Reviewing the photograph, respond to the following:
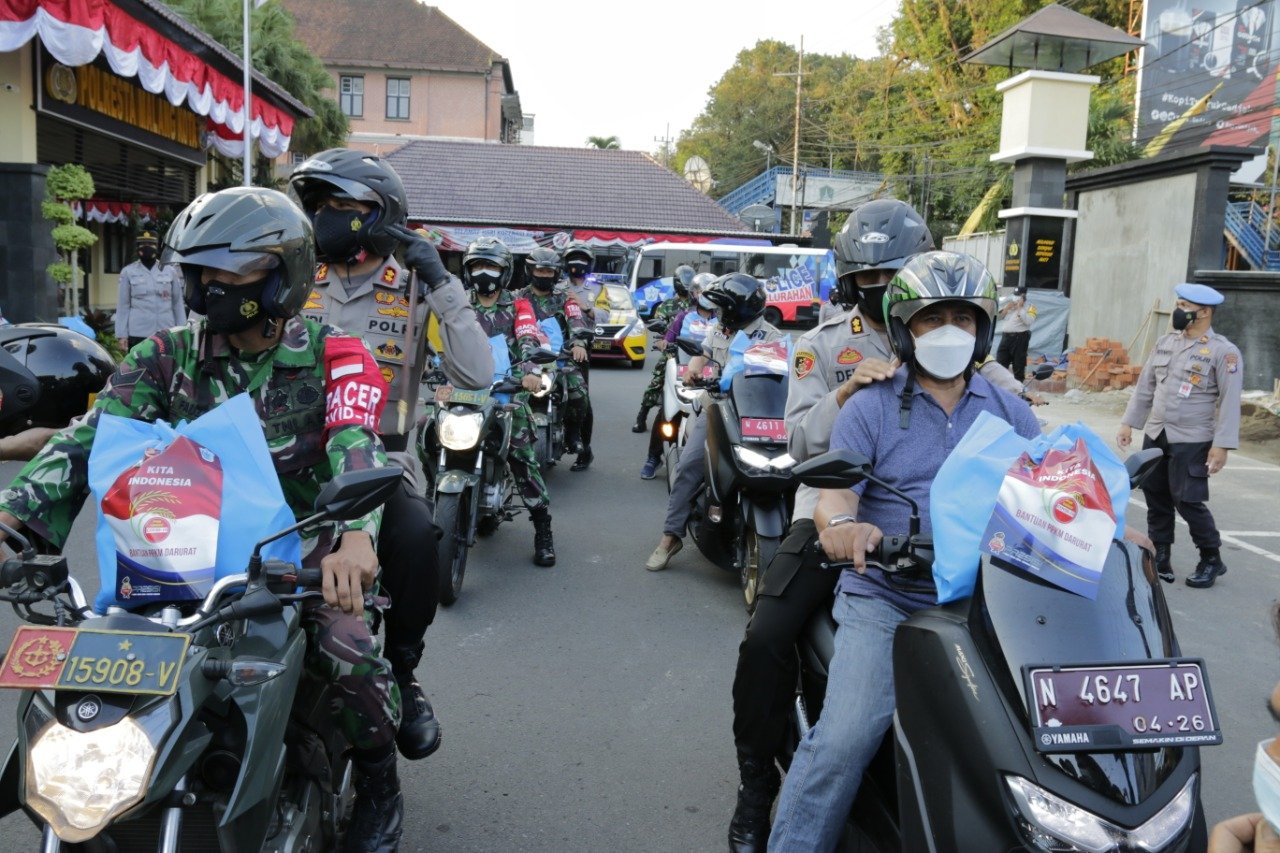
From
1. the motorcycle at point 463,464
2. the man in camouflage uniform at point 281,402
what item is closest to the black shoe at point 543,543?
the motorcycle at point 463,464

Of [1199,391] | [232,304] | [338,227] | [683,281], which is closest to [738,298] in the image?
[1199,391]

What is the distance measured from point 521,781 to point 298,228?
2.18 meters

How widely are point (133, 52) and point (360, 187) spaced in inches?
398

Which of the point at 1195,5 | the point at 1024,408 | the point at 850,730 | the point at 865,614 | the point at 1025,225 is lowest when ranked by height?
the point at 850,730

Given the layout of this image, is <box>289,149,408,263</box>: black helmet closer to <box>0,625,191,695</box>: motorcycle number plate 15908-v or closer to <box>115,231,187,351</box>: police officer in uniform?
<box>0,625,191,695</box>: motorcycle number plate 15908-v

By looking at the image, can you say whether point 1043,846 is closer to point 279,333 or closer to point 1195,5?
point 279,333

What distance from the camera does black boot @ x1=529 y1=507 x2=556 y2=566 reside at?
7.04 meters

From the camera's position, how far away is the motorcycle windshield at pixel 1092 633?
79.7 inches

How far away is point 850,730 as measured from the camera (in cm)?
264

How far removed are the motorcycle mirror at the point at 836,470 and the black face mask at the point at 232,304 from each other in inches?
55.3

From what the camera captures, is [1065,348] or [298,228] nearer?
[298,228]

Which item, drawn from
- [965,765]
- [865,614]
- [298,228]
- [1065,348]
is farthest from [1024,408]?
[1065,348]

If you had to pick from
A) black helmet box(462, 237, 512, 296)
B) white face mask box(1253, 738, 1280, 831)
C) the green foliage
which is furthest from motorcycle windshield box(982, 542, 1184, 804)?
the green foliage

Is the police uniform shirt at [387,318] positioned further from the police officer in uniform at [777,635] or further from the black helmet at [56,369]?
the police officer in uniform at [777,635]
